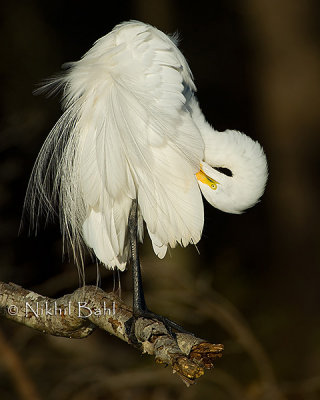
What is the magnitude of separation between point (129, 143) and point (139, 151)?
42 millimetres

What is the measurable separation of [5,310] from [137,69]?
0.88m

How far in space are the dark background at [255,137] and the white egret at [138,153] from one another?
1233 mm

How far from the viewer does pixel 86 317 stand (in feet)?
6.13

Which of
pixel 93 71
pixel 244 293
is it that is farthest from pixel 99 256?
pixel 244 293

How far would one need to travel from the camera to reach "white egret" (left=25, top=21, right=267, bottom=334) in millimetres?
2051

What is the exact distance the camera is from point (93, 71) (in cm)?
215

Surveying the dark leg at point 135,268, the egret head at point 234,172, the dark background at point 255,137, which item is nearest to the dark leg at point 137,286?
the dark leg at point 135,268

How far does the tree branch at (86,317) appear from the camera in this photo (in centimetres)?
158

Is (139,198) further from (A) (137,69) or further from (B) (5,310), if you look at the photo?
(B) (5,310)

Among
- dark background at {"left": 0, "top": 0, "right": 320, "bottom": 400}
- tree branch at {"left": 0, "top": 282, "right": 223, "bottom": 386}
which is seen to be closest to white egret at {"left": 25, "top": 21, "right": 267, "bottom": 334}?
tree branch at {"left": 0, "top": 282, "right": 223, "bottom": 386}

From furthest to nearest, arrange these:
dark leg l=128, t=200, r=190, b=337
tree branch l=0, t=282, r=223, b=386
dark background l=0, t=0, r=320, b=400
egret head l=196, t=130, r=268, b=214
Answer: dark background l=0, t=0, r=320, b=400 < egret head l=196, t=130, r=268, b=214 < dark leg l=128, t=200, r=190, b=337 < tree branch l=0, t=282, r=223, b=386

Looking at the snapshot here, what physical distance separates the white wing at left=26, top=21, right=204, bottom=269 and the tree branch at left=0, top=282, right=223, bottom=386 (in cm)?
36

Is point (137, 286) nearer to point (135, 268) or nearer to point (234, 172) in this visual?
point (135, 268)

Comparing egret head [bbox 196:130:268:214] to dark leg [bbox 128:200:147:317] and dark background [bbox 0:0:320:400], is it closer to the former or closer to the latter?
dark leg [bbox 128:200:147:317]
